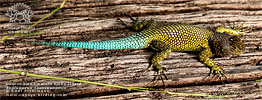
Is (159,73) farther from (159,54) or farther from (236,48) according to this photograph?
(236,48)

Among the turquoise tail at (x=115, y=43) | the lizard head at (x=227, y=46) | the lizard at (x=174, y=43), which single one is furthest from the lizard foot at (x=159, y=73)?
the lizard head at (x=227, y=46)

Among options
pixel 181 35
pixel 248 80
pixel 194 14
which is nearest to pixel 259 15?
pixel 194 14

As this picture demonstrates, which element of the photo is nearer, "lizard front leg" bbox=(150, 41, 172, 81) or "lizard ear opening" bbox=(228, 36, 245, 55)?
"lizard front leg" bbox=(150, 41, 172, 81)

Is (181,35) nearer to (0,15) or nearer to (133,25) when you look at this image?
(133,25)

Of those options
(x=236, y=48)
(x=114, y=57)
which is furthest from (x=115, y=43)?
(x=236, y=48)

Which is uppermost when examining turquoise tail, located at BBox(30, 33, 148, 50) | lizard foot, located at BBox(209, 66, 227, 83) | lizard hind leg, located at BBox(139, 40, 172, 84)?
turquoise tail, located at BBox(30, 33, 148, 50)

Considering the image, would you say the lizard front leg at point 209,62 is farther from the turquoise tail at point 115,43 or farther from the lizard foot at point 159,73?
the turquoise tail at point 115,43

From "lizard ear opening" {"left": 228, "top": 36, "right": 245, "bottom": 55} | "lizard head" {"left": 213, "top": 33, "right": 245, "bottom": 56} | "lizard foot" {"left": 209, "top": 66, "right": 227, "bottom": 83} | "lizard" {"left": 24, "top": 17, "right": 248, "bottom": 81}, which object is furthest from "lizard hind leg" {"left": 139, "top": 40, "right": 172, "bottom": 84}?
"lizard ear opening" {"left": 228, "top": 36, "right": 245, "bottom": 55}

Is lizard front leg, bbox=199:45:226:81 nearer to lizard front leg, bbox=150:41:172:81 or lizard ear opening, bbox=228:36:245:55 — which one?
lizard ear opening, bbox=228:36:245:55
